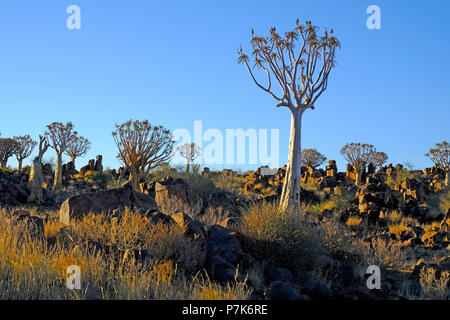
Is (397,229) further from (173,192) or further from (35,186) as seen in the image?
(35,186)

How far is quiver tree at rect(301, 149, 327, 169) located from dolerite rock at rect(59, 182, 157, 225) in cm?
3711

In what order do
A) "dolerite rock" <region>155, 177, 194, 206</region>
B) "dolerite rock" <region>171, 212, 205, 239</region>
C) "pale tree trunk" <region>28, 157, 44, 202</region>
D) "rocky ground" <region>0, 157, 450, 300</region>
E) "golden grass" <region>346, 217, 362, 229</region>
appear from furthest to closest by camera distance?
1. "pale tree trunk" <region>28, 157, 44, 202</region>
2. "golden grass" <region>346, 217, 362, 229</region>
3. "dolerite rock" <region>155, 177, 194, 206</region>
4. "dolerite rock" <region>171, 212, 205, 239</region>
5. "rocky ground" <region>0, 157, 450, 300</region>

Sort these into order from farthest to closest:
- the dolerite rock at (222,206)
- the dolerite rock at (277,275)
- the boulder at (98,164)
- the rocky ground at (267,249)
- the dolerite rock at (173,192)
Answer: the boulder at (98,164) < the dolerite rock at (173,192) < the dolerite rock at (222,206) < the dolerite rock at (277,275) < the rocky ground at (267,249)

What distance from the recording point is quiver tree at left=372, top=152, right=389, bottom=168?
120 ft

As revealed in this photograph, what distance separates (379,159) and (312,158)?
413 inches

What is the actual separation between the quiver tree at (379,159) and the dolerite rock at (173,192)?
25530 mm

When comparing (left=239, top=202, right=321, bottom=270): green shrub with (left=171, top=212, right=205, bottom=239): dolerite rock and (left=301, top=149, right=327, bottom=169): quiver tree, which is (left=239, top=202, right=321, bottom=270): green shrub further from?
(left=301, top=149, right=327, bottom=169): quiver tree

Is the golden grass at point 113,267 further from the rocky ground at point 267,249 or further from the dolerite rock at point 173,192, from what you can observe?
the dolerite rock at point 173,192

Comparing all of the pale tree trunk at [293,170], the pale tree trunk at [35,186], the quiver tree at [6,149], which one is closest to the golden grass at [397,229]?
the pale tree trunk at [293,170]

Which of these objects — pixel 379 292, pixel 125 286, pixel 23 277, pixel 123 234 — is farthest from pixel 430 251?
pixel 23 277

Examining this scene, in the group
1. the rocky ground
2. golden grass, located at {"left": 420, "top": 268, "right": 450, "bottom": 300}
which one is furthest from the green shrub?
golden grass, located at {"left": 420, "top": 268, "right": 450, "bottom": 300}

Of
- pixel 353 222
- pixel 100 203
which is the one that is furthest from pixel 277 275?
pixel 353 222

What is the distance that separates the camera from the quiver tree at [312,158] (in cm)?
4669
